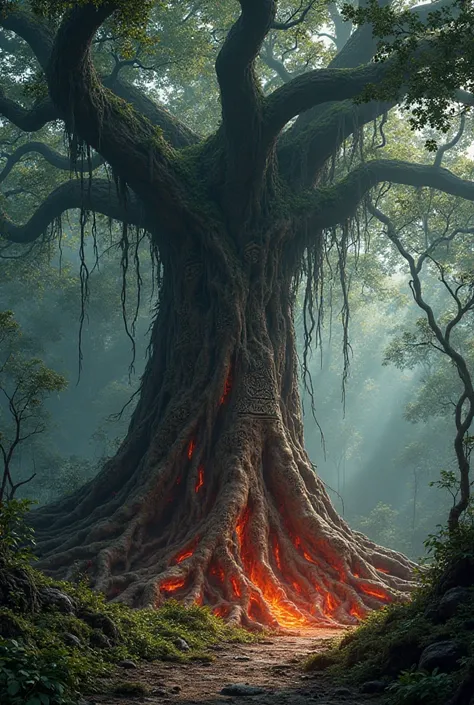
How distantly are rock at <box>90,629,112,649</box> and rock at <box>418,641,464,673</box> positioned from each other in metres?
2.32

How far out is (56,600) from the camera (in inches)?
219

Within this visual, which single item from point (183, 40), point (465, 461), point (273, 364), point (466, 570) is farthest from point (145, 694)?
point (183, 40)

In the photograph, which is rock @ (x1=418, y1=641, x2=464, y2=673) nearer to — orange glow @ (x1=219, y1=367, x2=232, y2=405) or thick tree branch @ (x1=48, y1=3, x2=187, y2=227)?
orange glow @ (x1=219, y1=367, x2=232, y2=405)

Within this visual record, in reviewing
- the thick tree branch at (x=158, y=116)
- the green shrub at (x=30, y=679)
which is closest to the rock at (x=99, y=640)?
the green shrub at (x=30, y=679)

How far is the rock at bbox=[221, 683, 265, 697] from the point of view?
4.88m

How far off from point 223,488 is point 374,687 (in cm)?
600

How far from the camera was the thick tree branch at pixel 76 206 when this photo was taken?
1461cm

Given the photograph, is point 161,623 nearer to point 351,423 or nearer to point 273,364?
point 273,364

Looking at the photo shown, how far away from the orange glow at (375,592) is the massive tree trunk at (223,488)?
2 centimetres

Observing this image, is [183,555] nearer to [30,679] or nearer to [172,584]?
[172,584]

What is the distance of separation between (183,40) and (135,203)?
6205 millimetres

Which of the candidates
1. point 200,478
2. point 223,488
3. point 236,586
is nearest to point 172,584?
point 236,586

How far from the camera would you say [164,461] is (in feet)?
36.8

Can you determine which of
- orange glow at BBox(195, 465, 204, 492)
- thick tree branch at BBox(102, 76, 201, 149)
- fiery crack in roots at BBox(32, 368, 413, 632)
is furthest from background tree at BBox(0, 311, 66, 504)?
thick tree branch at BBox(102, 76, 201, 149)
